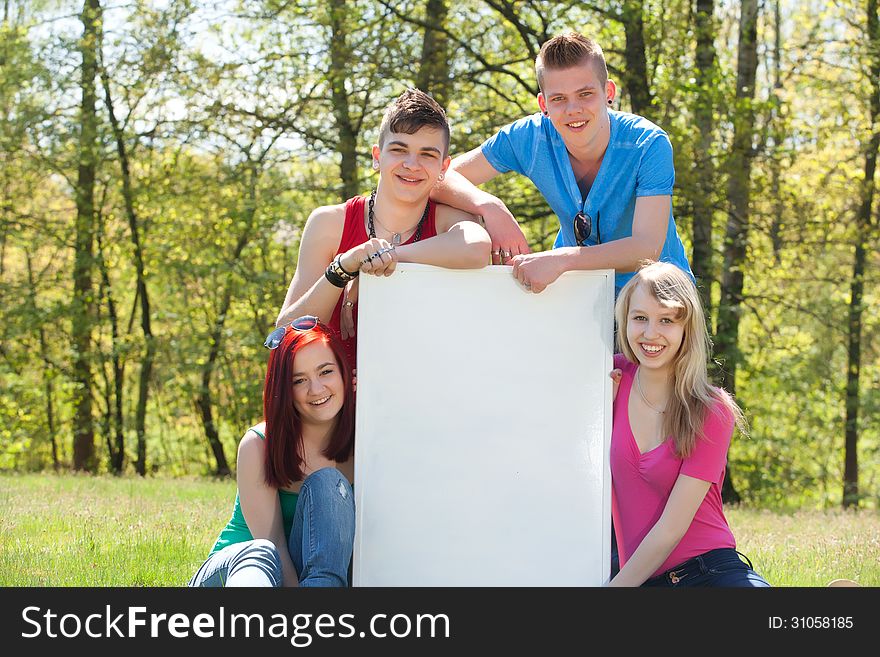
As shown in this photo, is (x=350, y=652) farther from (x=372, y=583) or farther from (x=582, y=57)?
(x=582, y=57)

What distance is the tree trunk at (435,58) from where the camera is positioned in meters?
10.6

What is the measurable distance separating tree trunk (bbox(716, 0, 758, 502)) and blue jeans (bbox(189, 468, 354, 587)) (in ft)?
25.2

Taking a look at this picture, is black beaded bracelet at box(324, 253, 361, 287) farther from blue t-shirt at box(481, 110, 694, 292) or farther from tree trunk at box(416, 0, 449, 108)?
tree trunk at box(416, 0, 449, 108)

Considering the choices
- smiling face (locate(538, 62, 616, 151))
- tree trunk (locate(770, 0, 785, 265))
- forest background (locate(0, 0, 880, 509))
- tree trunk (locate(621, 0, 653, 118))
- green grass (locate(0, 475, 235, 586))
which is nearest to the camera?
smiling face (locate(538, 62, 616, 151))

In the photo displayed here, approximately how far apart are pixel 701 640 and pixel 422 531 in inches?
35.0

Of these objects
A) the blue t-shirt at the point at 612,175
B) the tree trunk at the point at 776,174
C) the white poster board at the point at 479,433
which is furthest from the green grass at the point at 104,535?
the tree trunk at the point at 776,174

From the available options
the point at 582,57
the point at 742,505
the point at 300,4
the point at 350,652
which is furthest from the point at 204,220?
the point at 350,652

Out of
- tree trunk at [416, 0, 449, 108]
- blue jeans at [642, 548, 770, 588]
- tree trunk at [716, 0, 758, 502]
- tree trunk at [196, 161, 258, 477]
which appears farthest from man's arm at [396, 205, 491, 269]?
tree trunk at [196, 161, 258, 477]

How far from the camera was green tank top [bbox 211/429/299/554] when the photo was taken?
305 centimetres

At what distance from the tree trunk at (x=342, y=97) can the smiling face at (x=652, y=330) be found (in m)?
7.88

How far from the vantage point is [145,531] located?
470 centimetres

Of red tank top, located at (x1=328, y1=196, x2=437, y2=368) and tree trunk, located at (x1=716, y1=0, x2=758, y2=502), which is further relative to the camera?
tree trunk, located at (x1=716, y1=0, x2=758, y2=502)

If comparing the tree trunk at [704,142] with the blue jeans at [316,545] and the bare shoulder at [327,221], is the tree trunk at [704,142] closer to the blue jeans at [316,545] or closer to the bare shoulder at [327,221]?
the bare shoulder at [327,221]

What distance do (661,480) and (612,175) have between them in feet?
3.50
